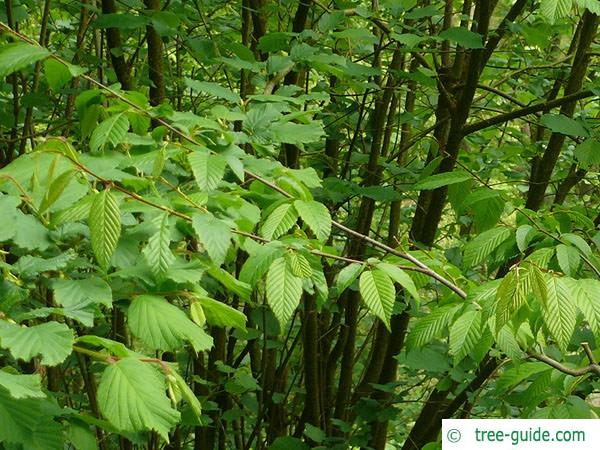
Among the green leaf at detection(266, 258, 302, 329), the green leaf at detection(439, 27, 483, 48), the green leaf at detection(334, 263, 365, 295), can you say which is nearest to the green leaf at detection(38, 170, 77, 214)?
the green leaf at detection(266, 258, 302, 329)

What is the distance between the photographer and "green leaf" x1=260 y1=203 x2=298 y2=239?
137 centimetres

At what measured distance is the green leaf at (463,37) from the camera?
2.27 metres

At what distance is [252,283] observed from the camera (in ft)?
4.27

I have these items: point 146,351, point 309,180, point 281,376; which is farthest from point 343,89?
point 146,351

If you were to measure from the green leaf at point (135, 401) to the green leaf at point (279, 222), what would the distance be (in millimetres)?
381

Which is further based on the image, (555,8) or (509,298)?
(555,8)

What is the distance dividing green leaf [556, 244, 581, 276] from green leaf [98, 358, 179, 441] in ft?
2.72

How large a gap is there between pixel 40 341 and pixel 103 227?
0.18 m

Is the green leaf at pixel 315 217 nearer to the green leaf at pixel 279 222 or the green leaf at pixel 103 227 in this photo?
the green leaf at pixel 279 222

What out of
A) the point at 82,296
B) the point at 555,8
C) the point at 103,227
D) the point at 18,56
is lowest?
the point at 82,296

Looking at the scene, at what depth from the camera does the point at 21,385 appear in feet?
3.20

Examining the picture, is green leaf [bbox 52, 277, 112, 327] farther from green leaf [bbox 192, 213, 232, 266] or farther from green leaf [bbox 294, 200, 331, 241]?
green leaf [bbox 294, 200, 331, 241]

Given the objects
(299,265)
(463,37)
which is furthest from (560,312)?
(463,37)

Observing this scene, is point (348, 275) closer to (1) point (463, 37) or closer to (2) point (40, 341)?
(2) point (40, 341)
